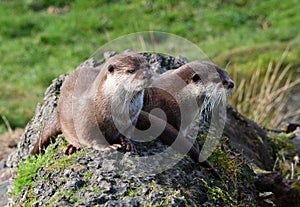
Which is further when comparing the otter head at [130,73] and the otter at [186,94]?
the otter at [186,94]

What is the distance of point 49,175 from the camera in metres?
3.68

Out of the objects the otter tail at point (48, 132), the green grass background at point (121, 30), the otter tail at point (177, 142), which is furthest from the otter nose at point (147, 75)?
the green grass background at point (121, 30)

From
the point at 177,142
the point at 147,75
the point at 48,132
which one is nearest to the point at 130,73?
the point at 147,75

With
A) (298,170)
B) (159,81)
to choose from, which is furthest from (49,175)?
(298,170)

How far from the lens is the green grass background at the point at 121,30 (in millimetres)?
11203

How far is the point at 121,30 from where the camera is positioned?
13.3m

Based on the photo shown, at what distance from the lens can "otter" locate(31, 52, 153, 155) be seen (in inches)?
144

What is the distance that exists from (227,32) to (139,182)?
10.2 meters

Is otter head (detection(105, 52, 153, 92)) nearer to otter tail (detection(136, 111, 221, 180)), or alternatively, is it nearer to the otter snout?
otter tail (detection(136, 111, 221, 180))

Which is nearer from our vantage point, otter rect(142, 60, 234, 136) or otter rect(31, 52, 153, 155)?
otter rect(31, 52, 153, 155)

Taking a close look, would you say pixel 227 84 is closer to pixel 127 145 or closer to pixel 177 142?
pixel 177 142

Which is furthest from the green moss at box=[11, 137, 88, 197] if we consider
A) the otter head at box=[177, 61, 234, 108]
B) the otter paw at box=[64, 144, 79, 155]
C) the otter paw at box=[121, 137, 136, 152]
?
the otter head at box=[177, 61, 234, 108]

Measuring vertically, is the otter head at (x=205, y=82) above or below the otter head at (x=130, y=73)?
below

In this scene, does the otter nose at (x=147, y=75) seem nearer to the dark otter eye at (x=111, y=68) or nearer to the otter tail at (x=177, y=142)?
the dark otter eye at (x=111, y=68)
